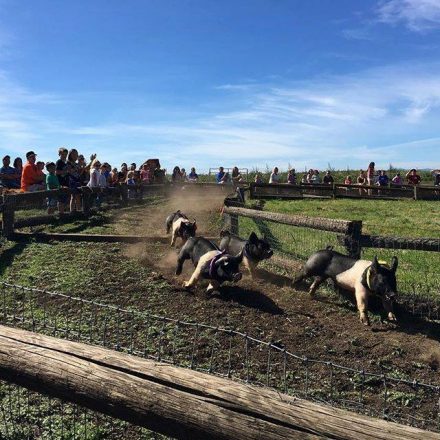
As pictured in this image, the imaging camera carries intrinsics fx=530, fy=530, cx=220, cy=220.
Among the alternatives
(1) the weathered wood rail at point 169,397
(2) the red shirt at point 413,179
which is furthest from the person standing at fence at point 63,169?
(2) the red shirt at point 413,179

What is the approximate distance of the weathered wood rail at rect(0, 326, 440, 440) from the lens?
7.52ft

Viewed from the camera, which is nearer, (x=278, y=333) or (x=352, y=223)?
(x=278, y=333)

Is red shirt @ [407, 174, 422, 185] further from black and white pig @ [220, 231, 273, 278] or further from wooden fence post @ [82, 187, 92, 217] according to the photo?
black and white pig @ [220, 231, 273, 278]

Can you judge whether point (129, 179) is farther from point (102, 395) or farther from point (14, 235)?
point (102, 395)

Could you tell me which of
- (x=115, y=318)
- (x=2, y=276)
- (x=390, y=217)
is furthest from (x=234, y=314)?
(x=390, y=217)

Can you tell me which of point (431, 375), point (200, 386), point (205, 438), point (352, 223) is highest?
point (352, 223)

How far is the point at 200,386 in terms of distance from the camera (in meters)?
2.61

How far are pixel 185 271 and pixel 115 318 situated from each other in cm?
298

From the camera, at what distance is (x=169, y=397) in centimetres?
265

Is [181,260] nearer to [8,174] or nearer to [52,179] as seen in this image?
[52,179]

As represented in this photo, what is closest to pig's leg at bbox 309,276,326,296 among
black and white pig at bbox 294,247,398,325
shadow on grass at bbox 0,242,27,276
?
black and white pig at bbox 294,247,398,325

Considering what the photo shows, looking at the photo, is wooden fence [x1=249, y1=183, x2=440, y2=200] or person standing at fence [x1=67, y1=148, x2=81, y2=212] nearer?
person standing at fence [x1=67, y1=148, x2=81, y2=212]

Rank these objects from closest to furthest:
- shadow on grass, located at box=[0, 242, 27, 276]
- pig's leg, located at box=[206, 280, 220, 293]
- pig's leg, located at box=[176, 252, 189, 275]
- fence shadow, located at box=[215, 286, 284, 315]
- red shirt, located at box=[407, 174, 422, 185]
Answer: fence shadow, located at box=[215, 286, 284, 315], pig's leg, located at box=[206, 280, 220, 293], pig's leg, located at box=[176, 252, 189, 275], shadow on grass, located at box=[0, 242, 27, 276], red shirt, located at box=[407, 174, 422, 185]

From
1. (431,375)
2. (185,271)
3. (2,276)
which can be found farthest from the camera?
(185,271)
